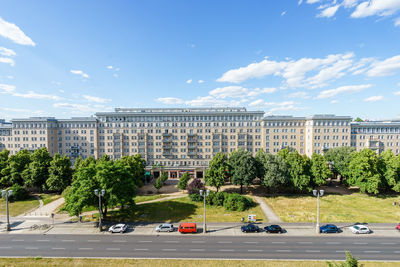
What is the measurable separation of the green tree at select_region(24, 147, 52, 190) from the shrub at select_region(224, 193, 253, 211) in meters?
56.6

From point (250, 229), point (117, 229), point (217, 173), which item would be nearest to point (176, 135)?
point (217, 173)

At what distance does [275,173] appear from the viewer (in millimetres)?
50562

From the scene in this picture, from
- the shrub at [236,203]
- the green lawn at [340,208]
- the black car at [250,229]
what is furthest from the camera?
the shrub at [236,203]

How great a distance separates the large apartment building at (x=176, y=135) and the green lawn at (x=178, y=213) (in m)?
30.3

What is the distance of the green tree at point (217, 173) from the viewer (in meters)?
52.0

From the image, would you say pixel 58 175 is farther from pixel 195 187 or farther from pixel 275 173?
pixel 275 173

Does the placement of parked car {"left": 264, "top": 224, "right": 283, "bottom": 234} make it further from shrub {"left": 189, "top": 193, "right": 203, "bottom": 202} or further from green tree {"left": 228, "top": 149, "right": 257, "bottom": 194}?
shrub {"left": 189, "top": 193, "right": 203, "bottom": 202}

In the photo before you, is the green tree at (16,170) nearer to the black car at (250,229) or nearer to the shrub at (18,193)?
the shrub at (18,193)

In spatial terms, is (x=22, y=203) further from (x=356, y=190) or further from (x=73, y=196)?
(x=356, y=190)

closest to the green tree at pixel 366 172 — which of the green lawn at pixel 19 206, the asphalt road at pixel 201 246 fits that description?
the asphalt road at pixel 201 246

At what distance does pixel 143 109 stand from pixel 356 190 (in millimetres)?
88153

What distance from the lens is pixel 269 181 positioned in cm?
5034

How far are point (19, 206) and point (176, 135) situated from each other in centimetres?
5302

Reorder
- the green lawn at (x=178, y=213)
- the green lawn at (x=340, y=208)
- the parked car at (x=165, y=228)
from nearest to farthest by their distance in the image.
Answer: the parked car at (x=165, y=228)
the green lawn at (x=340, y=208)
the green lawn at (x=178, y=213)
